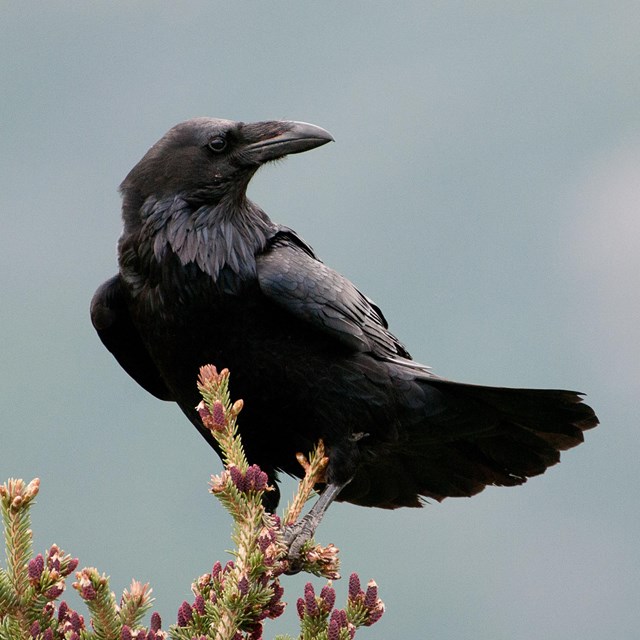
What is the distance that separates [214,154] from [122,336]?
105 centimetres

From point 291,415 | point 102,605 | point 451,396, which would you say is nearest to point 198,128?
point 291,415

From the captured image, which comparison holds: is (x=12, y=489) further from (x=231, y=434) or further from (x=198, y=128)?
(x=198, y=128)

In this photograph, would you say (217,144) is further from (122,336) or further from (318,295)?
(122,336)

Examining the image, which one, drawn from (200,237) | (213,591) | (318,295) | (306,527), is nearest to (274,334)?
(318,295)

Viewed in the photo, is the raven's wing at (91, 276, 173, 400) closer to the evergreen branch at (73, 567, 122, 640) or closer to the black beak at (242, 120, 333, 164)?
the black beak at (242, 120, 333, 164)

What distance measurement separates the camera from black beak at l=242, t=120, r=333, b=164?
5.02 metres

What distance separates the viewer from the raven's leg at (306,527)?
14.1 ft

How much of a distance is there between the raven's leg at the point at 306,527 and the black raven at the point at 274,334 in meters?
0.02

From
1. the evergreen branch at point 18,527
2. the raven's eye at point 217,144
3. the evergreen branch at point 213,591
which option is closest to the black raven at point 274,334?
the raven's eye at point 217,144

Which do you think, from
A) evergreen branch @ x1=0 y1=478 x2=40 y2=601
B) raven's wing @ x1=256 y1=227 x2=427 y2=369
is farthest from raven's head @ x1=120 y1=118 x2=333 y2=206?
evergreen branch @ x1=0 y1=478 x2=40 y2=601

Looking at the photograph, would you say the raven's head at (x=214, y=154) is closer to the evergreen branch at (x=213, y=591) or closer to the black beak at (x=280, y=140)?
the black beak at (x=280, y=140)

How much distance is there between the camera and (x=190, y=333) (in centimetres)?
475

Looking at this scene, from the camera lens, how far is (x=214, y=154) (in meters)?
5.03

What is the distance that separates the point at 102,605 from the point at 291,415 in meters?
1.50
